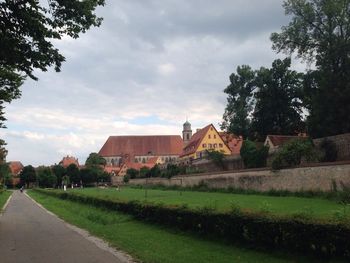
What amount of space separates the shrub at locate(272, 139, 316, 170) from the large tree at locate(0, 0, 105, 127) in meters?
26.1

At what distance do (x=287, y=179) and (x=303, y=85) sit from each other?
2115 cm

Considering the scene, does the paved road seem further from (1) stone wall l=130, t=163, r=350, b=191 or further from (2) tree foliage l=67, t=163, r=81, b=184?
(2) tree foliage l=67, t=163, r=81, b=184

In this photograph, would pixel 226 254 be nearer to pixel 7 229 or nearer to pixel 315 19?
pixel 7 229

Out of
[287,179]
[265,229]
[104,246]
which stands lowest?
[104,246]

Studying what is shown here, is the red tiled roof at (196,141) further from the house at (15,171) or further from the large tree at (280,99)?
the house at (15,171)

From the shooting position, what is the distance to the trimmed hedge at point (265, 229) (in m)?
10.7

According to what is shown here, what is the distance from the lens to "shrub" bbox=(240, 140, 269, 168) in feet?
162

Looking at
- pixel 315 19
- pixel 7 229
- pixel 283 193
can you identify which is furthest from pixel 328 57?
pixel 7 229

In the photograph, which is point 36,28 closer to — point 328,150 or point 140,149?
point 328,150

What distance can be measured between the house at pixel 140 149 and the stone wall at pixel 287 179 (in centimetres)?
10895

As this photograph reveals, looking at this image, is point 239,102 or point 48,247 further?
point 239,102

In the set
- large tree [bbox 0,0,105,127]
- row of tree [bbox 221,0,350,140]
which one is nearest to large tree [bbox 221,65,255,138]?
row of tree [bbox 221,0,350,140]

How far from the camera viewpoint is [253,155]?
50.2 metres

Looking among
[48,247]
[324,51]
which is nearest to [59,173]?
[324,51]
